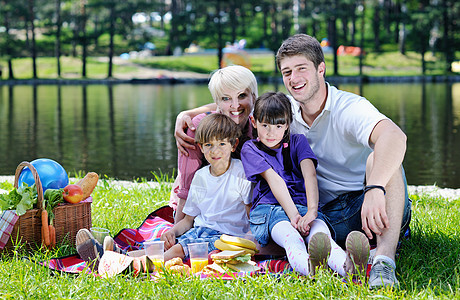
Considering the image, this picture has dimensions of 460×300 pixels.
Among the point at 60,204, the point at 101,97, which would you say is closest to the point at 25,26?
the point at 101,97

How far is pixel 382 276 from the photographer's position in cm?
288

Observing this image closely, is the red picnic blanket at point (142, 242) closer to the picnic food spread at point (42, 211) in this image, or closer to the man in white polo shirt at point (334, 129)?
the picnic food spread at point (42, 211)

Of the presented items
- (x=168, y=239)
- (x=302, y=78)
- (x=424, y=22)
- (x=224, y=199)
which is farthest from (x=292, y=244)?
(x=424, y=22)

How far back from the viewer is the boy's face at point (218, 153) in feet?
12.2

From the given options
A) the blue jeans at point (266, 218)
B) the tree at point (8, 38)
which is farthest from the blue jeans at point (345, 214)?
the tree at point (8, 38)

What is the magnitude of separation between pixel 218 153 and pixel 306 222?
0.75 metres

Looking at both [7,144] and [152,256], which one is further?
[7,144]

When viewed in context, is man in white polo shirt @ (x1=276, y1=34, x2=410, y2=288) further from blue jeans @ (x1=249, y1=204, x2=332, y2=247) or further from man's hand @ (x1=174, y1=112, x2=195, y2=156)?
man's hand @ (x1=174, y1=112, x2=195, y2=156)

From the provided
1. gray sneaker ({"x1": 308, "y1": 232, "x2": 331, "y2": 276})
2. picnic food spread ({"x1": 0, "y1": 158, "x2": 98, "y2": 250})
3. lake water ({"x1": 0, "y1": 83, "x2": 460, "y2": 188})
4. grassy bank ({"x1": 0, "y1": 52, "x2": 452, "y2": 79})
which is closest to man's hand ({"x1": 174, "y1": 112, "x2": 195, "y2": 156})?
picnic food spread ({"x1": 0, "y1": 158, "x2": 98, "y2": 250})

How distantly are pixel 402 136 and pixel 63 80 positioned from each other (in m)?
31.5

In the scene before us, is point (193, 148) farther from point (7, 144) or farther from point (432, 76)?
point (432, 76)

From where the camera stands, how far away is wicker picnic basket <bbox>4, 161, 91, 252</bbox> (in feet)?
12.0

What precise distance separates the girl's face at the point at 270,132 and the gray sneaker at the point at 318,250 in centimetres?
86

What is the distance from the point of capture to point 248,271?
3.21 meters
